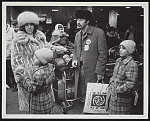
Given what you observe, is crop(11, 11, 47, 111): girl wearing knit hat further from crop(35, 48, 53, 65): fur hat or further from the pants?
the pants

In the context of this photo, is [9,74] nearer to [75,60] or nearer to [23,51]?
[23,51]

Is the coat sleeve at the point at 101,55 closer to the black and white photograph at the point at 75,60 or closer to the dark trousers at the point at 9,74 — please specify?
the black and white photograph at the point at 75,60

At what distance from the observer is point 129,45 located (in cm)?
360

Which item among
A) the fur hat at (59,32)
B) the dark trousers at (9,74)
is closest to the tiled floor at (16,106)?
the dark trousers at (9,74)

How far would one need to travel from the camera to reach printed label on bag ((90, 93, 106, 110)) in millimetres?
3658

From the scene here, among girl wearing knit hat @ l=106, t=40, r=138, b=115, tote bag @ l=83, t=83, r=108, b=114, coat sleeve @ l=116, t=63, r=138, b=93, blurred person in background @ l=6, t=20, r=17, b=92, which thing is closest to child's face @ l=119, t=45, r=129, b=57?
girl wearing knit hat @ l=106, t=40, r=138, b=115

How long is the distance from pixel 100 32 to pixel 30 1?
2.90 ft

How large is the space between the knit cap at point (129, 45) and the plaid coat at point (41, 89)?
89 cm

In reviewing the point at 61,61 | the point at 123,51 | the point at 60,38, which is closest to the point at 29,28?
the point at 60,38

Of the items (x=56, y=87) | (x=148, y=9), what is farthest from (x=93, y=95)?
(x=148, y=9)

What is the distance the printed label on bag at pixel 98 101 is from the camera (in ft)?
12.0

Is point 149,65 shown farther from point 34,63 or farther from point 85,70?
point 34,63

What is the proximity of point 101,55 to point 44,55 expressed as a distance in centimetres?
66

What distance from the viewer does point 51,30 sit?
3598 mm
